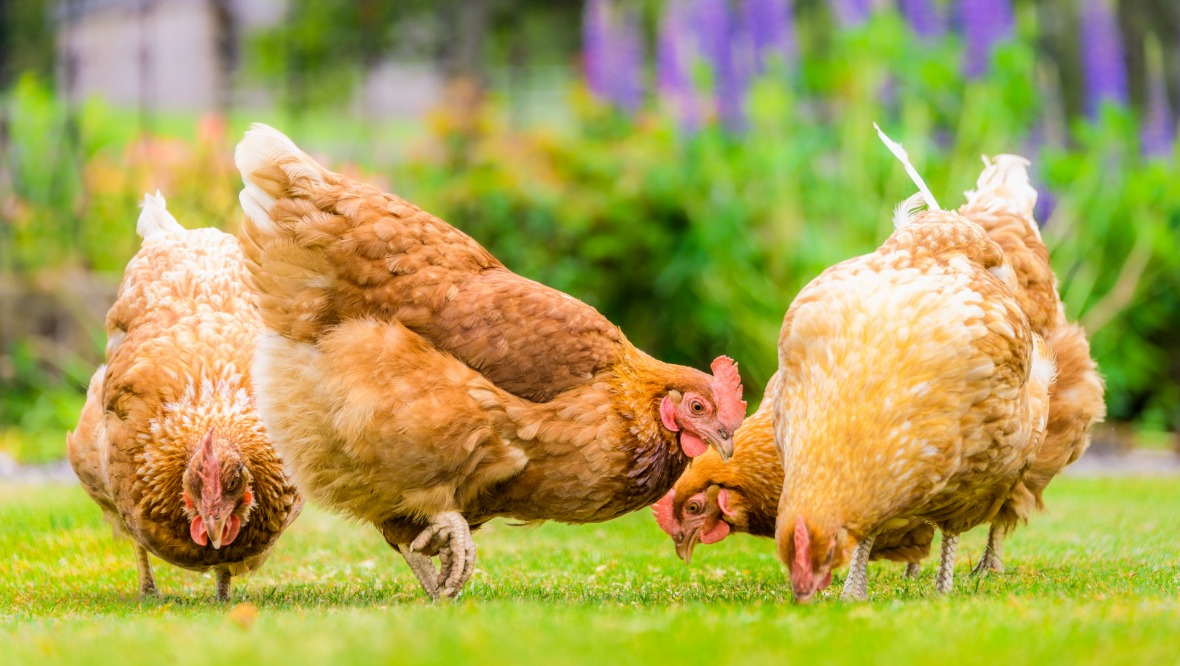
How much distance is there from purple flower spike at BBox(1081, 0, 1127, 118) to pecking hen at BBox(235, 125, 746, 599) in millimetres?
8481

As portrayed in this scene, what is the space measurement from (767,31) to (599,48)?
1883 millimetres

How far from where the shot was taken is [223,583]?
18.2ft

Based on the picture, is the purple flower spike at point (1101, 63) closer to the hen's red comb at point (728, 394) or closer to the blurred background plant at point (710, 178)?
the blurred background plant at point (710, 178)

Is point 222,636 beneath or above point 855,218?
beneath

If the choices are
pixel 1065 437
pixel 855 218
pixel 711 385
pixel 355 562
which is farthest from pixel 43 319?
pixel 1065 437

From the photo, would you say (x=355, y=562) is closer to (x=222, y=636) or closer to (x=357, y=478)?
(x=357, y=478)

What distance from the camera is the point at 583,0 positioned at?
17.5 meters

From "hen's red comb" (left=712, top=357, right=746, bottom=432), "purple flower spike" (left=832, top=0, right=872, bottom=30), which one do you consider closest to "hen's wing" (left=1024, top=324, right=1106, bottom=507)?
"hen's red comb" (left=712, top=357, right=746, bottom=432)

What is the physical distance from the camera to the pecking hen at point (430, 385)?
4.68 m

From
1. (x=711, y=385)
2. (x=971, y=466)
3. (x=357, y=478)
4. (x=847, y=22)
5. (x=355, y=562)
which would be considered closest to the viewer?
(x=971, y=466)

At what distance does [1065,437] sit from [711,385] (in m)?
1.79

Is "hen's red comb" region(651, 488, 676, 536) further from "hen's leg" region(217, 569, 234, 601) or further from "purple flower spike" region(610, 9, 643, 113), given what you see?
"purple flower spike" region(610, 9, 643, 113)

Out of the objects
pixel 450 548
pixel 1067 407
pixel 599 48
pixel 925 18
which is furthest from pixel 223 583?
pixel 925 18

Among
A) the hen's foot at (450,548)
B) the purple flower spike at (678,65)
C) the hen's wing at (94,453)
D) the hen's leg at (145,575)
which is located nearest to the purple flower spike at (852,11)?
the purple flower spike at (678,65)
